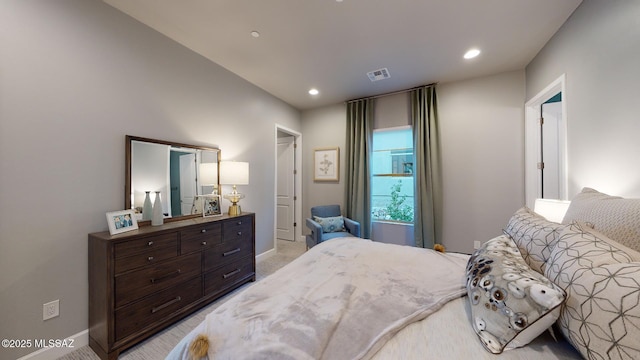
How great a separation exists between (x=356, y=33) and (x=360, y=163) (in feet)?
6.69

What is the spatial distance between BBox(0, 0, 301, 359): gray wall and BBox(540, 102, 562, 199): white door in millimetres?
4423

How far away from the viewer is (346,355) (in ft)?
2.39

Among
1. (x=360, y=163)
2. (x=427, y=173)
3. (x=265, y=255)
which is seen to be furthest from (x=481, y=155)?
(x=265, y=255)

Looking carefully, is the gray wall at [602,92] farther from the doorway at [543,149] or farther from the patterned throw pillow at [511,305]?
the patterned throw pillow at [511,305]

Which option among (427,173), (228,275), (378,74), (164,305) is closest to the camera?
(164,305)

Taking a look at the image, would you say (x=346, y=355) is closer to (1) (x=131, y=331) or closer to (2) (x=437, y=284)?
(2) (x=437, y=284)

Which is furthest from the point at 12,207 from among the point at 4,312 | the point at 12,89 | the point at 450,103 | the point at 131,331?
the point at 450,103

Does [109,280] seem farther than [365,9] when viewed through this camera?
No

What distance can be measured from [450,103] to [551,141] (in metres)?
1.27

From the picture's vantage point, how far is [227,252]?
8.09 ft

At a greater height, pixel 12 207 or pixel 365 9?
pixel 365 9

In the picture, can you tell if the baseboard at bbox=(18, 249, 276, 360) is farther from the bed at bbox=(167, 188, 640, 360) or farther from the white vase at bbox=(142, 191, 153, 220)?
the bed at bbox=(167, 188, 640, 360)

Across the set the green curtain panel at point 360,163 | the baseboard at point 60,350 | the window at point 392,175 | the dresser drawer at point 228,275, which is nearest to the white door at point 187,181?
the dresser drawer at point 228,275

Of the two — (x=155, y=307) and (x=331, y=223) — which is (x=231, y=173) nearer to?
(x=155, y=307)
